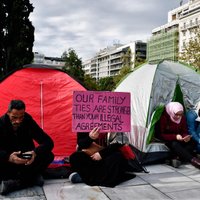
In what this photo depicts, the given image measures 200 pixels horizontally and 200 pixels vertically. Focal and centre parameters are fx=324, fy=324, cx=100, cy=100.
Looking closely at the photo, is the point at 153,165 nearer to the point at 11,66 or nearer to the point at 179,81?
the point at 179,81

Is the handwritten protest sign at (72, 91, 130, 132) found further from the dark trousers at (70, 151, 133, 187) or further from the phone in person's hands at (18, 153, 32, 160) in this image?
the phone in person's hands at (18, 153, 32, 160)

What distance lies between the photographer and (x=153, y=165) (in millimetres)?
5703

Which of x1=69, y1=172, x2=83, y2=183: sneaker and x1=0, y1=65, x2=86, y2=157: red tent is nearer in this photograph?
x1=69, y1=172, x2=83, y2=183: sneaker

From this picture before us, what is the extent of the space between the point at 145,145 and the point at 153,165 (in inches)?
14.7

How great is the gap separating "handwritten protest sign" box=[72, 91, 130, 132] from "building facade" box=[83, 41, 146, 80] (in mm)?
94749

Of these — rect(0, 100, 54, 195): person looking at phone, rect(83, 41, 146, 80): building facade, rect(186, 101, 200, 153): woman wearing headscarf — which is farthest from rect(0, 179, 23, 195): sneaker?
rect(83, 41, 146, 80): building facade

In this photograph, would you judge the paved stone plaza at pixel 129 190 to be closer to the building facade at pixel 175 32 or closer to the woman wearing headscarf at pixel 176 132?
the woman wearing headscarf at pixel 176 132

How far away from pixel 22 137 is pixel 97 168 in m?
1.11

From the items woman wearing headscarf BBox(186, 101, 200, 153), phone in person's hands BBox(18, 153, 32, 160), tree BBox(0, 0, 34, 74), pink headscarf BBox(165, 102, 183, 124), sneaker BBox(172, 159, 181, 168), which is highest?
tree BBox(0, 0, 34, 74)

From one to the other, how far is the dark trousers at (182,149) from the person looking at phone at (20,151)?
2259 millimetres

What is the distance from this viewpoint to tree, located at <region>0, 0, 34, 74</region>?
2211 centimetres

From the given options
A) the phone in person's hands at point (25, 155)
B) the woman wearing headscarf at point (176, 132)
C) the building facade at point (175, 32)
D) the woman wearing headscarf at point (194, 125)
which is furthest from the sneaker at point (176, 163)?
the building facade at point (175, 32)

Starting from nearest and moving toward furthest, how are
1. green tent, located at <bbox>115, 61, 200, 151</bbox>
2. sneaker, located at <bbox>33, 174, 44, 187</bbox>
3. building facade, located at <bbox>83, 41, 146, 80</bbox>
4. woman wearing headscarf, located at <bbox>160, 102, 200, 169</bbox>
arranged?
sneaker, located at <bbox>33, 174, 44, 187</bbox>, woman wearing headscarf, located at <bbox>160, 102, 200, 169</bbox>, green tent, located at <bbox>115, 61, 200, 151</bbox>, building facade, located at <bbox>83, 41, 146, 80</bbox>

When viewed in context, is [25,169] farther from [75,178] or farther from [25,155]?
[75,178]
